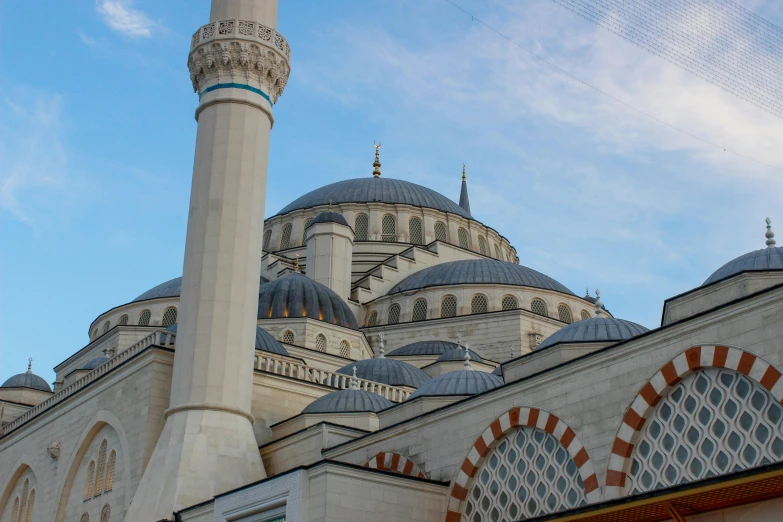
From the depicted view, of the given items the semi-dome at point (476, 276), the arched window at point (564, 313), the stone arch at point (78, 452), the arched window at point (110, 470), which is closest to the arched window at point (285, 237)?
the semi-dome at point (476, 276)

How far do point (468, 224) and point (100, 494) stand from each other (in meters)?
20.1

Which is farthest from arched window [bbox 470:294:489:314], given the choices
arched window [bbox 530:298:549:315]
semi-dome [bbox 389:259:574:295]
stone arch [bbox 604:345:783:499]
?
stone arch [bbox 604:345:783:499]

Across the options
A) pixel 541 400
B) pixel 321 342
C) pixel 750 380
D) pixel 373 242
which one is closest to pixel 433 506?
pixel 541 400

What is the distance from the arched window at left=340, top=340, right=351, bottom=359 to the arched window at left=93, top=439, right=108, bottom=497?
7488 mm

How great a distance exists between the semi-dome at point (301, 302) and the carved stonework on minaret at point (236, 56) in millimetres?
7381

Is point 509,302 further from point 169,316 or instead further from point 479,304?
point 169,316

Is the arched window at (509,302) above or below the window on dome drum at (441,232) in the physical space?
below

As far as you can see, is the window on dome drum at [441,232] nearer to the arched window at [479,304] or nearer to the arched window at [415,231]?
the arched window at [415,231]

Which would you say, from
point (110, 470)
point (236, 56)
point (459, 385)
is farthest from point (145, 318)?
point (459, 385)

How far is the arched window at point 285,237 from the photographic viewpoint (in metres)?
34.5

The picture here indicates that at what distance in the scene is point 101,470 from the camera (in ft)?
63.4

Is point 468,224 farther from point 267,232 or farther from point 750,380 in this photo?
point 750,380

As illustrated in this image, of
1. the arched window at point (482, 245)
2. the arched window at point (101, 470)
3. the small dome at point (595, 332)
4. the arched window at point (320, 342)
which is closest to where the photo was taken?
the small dome at point (595, 332)

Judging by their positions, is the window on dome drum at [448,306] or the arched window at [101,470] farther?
the window on dome drum at [448,306]
